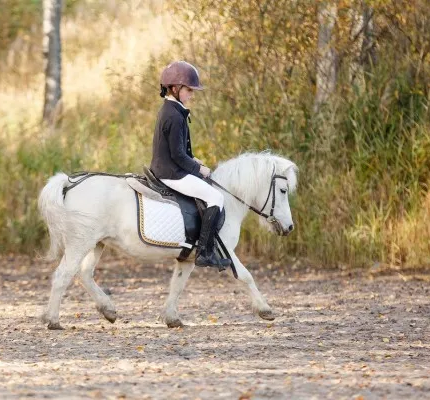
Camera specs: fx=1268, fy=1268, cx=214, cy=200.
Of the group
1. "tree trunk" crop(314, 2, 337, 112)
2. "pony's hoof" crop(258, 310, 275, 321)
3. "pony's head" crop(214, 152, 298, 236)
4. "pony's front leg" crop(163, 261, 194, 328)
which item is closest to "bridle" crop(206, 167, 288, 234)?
"pony's head" crop(214, 152, 298, 236)

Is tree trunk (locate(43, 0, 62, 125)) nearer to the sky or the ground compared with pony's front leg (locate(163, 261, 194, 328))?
nearer to the sky

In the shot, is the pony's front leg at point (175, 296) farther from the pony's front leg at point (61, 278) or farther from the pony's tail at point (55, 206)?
the pony's tail at point (55, 206)

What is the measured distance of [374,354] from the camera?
29.8 feet

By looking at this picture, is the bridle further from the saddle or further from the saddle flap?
the saddle flap

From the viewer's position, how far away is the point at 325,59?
1616cm

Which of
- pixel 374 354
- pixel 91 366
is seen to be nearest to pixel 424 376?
pixel 374 354

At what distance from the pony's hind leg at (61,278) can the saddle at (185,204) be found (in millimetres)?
811

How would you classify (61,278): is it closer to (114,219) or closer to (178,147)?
(114,219)

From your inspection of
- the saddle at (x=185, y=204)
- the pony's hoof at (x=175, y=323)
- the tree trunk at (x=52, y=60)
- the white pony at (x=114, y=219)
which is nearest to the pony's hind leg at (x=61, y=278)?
the white pony at (x=114, y=219)

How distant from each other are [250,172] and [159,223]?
1038mm

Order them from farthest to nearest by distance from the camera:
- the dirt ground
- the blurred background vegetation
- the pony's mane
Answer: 1. the blurred background vegetation
2. the pony's mane
3. the dirt ground

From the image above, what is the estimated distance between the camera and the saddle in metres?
10.6

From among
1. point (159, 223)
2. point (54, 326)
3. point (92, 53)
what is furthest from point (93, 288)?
point (92, 53)

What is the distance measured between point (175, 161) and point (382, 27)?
→ 21.4 ft
